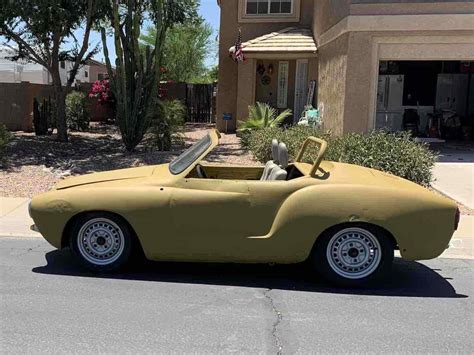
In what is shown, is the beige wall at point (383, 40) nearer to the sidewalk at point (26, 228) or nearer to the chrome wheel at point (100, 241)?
the sidewalk at point (26, 228)

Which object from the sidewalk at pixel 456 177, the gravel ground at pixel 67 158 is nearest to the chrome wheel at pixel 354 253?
the sidewalk at pixel 456 177

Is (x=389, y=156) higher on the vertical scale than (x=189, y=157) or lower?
lower

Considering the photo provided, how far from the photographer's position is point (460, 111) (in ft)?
63.3

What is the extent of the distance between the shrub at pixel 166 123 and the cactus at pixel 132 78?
0.68 feet

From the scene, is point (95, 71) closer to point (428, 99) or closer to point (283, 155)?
point (428, 99)

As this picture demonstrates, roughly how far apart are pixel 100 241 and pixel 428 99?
639 inches

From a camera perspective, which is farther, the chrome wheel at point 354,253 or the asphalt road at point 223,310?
the chrome wheel at point 354,253

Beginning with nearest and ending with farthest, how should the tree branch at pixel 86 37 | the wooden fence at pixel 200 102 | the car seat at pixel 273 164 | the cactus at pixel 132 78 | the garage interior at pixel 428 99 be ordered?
the car seat at pixel 273 164 → the cactus at pixel 132 78 → the tree branch at pixel 86 37 → the garage interior at pixel 428 99 → the wooden fence at pixel 200 102

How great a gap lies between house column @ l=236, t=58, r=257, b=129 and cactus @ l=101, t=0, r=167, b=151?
175 inches

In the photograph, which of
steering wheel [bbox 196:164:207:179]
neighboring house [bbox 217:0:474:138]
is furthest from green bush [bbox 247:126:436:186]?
steering wheel [bbox 196:164:207:179]

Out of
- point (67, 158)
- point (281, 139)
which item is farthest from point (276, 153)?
point (67, 158)

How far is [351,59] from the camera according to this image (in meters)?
12.4

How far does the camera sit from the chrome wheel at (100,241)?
516 centimetres

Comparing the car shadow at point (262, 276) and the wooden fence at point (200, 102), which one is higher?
the wooden fence at point (200, 102)
